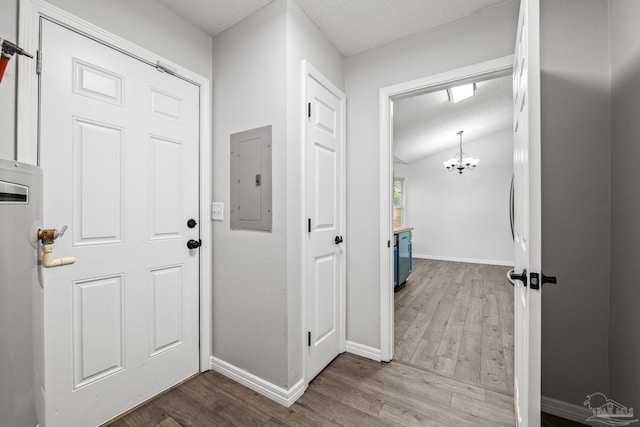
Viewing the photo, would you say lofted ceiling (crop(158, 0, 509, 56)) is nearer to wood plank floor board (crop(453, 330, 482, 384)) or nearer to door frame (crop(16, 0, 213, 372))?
door frame (crop(16, 0, 213, 372))

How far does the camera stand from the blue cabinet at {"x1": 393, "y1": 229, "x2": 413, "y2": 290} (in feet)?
12.2

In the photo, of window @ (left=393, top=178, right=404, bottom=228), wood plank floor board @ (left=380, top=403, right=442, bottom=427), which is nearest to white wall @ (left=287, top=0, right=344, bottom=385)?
wood plank floor board @ (left=380, top=403, right=442, bottom=427)

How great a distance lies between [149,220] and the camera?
5.37 ft

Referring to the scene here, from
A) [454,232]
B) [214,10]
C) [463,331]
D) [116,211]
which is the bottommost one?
[463,331]

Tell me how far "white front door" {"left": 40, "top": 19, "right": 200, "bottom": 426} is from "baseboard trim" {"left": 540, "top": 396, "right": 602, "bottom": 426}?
225 cm

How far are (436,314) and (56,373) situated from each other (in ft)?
10.4

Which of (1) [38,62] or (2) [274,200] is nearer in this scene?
(1) [38,62]

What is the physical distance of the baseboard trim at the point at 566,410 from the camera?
1491 millimetres

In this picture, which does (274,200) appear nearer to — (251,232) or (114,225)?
(251,232)

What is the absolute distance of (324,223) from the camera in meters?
1.98

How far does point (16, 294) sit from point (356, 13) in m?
2.14

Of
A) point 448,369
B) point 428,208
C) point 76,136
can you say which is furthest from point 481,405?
point 428,208

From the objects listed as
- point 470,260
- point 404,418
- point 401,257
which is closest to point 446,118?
point 401,257

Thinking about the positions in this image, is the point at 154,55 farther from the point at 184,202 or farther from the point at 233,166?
the point at 184,202
